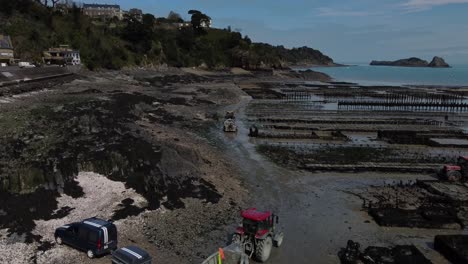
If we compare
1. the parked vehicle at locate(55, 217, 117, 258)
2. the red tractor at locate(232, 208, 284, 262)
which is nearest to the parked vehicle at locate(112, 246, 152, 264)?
the parked vehicle at locate(55, 217, 117, 258)

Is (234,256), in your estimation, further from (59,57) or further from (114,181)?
(59,57)

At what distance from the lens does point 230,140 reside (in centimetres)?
4641

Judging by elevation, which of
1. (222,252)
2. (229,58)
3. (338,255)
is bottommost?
(338,255)

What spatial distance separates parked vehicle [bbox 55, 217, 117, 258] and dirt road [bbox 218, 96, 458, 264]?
7.51m

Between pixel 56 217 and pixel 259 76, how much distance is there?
147571 mm

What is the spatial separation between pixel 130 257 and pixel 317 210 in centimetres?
1418

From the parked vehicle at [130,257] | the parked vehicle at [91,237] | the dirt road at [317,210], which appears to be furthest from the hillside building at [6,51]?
the parked vehicle at [130,257]

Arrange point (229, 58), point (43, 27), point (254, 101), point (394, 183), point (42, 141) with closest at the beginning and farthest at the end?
point (394, 183) < point (42, 141) < point (254, 101) < point (43, 27) < point (229, 58)

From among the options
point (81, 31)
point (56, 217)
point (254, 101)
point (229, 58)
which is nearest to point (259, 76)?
point (229, 58)

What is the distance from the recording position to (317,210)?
2645 centimetres

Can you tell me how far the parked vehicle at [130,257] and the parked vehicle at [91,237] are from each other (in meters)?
1.42

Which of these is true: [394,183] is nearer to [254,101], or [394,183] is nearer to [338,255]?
[338,255]

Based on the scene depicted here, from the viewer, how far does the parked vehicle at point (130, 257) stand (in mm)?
15669

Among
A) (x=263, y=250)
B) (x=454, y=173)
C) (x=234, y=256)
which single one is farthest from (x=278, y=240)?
(x=454, y=173)
